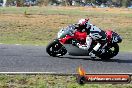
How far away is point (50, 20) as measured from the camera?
3369 centimetres

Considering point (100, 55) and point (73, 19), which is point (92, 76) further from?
point (73, 19)

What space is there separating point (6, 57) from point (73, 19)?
73.9ft

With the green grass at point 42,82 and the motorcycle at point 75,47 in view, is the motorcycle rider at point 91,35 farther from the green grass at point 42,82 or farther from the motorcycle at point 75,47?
the green grass at point 42,82

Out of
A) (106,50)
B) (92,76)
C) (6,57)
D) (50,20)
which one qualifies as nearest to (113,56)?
(106,50)

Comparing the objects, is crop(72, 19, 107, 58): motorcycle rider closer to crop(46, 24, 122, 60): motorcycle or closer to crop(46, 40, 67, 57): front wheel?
crop(46, 24, 122, 60): motorcycle

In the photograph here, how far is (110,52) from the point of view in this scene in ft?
45.9

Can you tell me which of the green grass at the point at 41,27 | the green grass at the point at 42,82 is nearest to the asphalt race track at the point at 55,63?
the green grass at the point at 42,82

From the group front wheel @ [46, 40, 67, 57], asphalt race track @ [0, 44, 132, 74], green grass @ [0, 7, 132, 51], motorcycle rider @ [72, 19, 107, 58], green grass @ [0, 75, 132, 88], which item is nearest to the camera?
green grass @ [0, 75, 132, 88]

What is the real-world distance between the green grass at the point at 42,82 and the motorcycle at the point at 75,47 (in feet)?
14.5

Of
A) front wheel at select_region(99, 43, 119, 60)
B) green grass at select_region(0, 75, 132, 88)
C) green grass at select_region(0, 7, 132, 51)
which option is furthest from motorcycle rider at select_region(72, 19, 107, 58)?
green grass at select_region(0, 7, 132, 51)

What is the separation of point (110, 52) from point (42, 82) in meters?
5.46

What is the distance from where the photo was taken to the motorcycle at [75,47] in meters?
13.9

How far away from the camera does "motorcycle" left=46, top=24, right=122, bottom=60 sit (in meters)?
13.9

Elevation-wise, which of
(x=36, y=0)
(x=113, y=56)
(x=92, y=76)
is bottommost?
(x=36, y=0)
